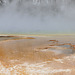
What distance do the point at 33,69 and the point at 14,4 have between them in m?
26.3

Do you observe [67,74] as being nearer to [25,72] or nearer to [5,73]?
[25,72]

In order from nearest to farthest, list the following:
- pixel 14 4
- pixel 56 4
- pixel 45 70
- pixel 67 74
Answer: pixel 67 74 < pixel 45 70 < pixel 56 4 < pixel 14 4

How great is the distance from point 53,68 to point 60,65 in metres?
0.31

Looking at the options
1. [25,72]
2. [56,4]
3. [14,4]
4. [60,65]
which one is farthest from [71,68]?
[14,4]

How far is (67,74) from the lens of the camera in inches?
93.9

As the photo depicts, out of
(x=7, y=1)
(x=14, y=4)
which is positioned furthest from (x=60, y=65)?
(x=14, y=4)

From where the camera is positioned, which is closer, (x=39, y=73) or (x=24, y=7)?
(x=39, y=73)

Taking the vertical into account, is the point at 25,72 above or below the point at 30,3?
below

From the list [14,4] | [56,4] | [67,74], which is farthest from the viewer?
[14,4]

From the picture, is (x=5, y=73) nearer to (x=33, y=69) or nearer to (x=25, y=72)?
(x=25, y=72)

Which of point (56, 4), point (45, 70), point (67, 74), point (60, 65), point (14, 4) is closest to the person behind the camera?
point (67, 74)

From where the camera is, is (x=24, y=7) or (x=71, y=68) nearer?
(x=71, y=68)

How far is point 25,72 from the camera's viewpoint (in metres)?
2.49

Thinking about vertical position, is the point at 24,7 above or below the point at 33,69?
above
